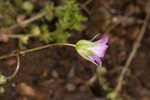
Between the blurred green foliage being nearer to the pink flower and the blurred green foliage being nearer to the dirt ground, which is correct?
the dirt ground

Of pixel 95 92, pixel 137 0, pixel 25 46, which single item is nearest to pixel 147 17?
pixel 137 0

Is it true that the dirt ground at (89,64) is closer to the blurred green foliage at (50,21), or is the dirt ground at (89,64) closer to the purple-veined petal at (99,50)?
the blurred green foliage at (50,21)

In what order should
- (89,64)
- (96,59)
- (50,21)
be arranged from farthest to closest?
(89,64) → (50,21) → (96,59)

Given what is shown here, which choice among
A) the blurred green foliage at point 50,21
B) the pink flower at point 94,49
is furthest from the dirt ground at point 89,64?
the pink flower at point 94,49

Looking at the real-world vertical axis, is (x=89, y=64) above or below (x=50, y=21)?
below

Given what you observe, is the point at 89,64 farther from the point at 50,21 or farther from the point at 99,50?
the point at 99,50

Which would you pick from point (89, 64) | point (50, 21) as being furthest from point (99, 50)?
point (89, 64)
